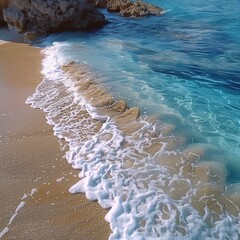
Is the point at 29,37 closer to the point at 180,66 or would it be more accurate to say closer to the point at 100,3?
the point at 180,66

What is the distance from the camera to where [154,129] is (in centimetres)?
577

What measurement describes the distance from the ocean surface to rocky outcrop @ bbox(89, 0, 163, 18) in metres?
5.93

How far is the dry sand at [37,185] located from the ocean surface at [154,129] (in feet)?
0.67

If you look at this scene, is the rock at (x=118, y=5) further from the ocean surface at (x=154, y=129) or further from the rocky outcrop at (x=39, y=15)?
the ocean surface at (x=154, y=129)

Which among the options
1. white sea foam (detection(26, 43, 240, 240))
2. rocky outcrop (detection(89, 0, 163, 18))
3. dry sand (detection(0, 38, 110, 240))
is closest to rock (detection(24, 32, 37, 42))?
dry sand (detection(0, 38, 110, 240))

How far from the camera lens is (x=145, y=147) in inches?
207

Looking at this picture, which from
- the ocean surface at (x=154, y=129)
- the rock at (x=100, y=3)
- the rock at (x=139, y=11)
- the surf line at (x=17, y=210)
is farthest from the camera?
the rock at (x=100, y=3)

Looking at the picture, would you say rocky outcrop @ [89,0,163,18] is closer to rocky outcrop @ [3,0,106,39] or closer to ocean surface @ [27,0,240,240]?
rocky outcrop @ [3,0,106,39]

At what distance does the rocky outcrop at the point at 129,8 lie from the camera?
57.1 feet

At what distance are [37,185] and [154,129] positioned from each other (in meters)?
2.43

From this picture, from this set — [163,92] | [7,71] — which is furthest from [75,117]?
[7,71]

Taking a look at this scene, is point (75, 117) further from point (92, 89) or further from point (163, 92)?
point (163, 92)

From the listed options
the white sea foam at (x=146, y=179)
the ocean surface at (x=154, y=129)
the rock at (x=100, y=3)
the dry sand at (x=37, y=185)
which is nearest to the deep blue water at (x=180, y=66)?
the ocean surface at (x=154, y=129)

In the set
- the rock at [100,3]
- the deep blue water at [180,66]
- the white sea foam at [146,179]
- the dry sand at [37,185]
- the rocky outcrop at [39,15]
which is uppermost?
the rocky outcrop at [39,15]
